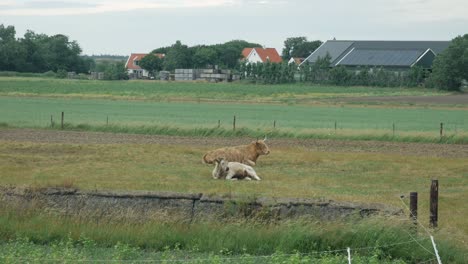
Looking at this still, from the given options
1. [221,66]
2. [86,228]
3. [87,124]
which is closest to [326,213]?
[86,228]

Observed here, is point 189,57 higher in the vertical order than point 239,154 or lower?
lower

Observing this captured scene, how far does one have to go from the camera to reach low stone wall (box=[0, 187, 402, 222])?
16047 millimetres

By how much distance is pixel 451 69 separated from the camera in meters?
114

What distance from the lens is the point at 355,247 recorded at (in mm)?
14938

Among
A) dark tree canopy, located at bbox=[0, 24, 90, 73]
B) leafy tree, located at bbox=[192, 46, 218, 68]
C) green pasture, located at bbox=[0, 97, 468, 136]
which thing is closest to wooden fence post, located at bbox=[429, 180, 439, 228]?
green pasture, located at bbox=[0, 97, 468, 136]

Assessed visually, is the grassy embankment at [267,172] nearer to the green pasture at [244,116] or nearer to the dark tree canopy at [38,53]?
the green pasture at [244,116]

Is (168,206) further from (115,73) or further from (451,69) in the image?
(115,73)

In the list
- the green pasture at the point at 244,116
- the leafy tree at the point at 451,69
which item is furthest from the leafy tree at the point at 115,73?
the green pasture at the point at 244,116

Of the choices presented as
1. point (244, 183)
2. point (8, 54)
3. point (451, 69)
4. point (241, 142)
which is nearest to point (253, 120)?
point (241, 142)

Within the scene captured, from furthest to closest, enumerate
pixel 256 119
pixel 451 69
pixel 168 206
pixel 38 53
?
pixel 38 53 → pixel 451 69 → pixel 256 119 → pixel 168 206

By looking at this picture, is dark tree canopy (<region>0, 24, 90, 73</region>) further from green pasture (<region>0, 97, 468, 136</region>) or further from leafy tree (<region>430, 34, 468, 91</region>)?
green pasture (<region>0, 97, 468, 136</region>)

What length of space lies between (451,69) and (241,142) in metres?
82.0

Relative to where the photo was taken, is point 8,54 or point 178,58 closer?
point 8,54

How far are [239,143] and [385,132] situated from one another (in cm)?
848
